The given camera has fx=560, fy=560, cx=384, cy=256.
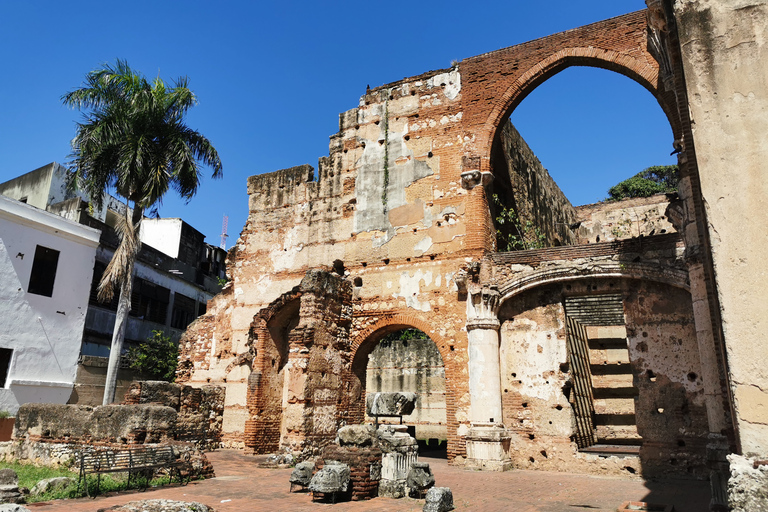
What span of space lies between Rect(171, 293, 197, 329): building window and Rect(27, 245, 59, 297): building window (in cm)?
752

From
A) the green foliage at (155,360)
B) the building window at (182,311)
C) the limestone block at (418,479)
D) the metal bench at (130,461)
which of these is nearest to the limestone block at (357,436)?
the limestone block at (418,479)

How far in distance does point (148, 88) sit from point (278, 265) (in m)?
7.11

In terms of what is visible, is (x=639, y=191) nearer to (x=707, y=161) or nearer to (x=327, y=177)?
(x=327, y=177)

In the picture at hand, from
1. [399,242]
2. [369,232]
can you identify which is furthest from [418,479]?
[369,232]

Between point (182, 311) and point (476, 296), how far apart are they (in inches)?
698

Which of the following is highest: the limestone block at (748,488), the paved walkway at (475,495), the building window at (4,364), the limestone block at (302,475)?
the building window at (4,364)

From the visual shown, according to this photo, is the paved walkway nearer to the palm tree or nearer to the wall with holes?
the wall with holes

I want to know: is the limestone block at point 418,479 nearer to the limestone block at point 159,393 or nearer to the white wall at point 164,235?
the limestone block at point 159,393

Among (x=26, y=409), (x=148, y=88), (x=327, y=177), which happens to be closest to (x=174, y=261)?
(x=148, y=88)

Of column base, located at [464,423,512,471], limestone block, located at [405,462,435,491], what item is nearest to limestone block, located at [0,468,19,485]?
limestone block, located at [405,462,435,491]

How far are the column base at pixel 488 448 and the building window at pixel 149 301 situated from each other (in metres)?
16.2

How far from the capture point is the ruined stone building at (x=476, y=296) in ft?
34.9

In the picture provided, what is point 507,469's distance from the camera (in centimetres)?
1145

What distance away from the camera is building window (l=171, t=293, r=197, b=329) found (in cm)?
2542
